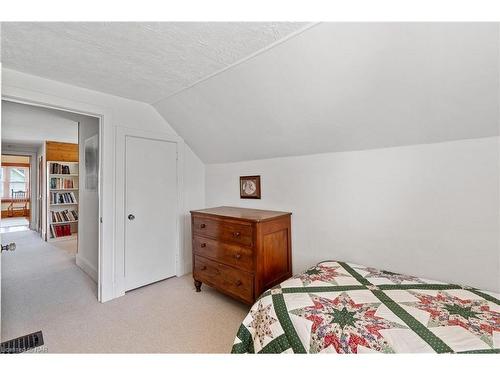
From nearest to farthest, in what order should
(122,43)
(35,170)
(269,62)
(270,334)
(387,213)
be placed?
(270,334)
(122,43)
(269,62)
(387,213)
(35,170)

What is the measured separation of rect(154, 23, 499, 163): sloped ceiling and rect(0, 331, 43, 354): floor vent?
2432 mm

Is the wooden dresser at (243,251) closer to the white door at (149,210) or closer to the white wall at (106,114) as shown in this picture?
the white door at (149,210)

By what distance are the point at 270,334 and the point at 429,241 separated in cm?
131

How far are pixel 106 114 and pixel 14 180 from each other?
9643 mm

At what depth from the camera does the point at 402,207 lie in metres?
1.79

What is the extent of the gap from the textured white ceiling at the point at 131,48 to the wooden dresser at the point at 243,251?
1.33 m

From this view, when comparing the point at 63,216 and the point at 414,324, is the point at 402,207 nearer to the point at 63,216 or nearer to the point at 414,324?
the point at 414,324

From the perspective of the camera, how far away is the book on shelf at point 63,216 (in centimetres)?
528

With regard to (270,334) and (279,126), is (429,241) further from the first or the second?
(279,126)

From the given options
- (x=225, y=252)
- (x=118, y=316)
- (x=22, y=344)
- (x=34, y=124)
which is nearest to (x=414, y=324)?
(x=225, y=252)

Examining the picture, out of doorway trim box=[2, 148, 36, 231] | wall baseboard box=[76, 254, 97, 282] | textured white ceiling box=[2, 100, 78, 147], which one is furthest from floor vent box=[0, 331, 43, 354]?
doorway trim box=[2, 148, 36, 231]

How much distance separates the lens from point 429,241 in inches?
66.6

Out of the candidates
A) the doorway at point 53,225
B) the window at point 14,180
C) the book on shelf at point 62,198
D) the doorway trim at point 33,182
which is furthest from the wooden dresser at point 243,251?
the window at point 14,180
